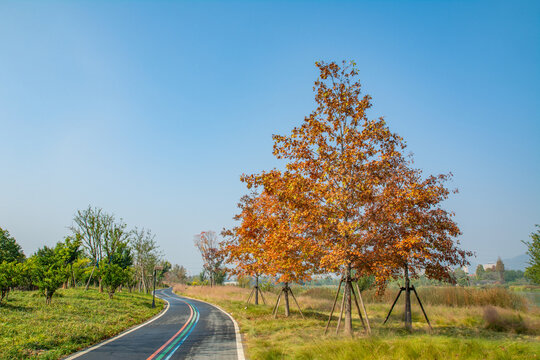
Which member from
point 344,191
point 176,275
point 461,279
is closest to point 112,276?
point 344,191

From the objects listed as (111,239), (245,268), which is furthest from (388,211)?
(111,239)

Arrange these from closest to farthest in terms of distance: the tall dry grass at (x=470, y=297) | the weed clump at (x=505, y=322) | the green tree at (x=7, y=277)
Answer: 1. the weed clump at (x=505, y=322)
2. the green tree at (x=7, y=277)
3. the tall dry grass at (x=470, y=297)

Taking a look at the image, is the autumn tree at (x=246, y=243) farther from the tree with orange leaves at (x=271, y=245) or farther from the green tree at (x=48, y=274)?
the green tree at (x=48, y=274)

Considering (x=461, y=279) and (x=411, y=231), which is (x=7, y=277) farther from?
(x=461, y=279)

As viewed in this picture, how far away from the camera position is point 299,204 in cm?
1166

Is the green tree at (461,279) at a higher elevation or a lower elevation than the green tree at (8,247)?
lower

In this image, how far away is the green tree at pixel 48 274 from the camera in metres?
20.3

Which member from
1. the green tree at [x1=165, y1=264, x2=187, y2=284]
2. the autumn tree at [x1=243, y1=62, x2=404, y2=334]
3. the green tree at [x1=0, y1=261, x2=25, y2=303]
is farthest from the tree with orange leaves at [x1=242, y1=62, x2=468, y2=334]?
the green tree at [x1=165, y1=264, x2=187, y2=284]

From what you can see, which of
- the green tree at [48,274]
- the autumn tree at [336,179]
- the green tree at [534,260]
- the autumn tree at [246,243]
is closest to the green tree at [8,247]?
the green tree at [48,274]

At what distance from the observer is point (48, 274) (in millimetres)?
20594

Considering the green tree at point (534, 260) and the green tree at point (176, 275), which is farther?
the green tree at point (176, 275)

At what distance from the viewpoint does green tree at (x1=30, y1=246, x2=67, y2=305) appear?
20.3 m

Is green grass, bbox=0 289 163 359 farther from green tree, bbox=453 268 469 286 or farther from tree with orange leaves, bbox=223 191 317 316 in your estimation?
green tree, bbox=453 268 469 286

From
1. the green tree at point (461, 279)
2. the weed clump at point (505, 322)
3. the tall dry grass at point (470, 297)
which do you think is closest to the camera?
the weed clump at point (505, 322)
